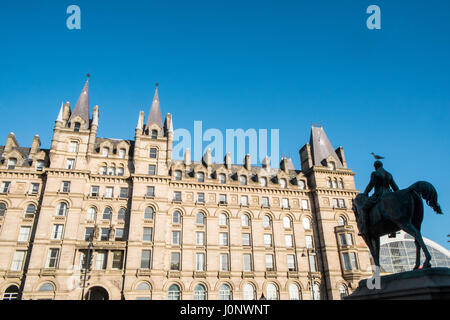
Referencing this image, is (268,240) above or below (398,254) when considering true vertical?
below

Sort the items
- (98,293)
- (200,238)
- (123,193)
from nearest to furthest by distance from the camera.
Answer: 1. (98,293)
2. (123,193)
3. (200,238)

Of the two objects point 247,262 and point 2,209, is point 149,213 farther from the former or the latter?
point 2,209

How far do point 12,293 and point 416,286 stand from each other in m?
41.1

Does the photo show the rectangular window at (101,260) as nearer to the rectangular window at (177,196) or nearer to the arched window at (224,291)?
the rectangular window at (177,196)

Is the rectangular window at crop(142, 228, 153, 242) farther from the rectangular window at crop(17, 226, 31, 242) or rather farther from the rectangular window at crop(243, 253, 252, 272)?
the rectangular window at crop(17, 226, 31, 242)

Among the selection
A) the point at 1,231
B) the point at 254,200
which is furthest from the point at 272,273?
the point at 1,231

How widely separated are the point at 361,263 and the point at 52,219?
4151 cm

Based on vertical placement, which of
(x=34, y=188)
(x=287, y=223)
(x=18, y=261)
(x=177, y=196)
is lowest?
(x=18, y=261)

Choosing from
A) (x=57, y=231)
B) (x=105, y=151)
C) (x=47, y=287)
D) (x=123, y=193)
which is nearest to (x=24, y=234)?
(x=57, y=231)

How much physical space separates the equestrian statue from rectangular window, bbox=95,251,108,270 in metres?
34.3

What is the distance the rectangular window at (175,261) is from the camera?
1601 inches

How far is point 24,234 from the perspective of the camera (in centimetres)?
3841

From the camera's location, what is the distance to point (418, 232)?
9.72m
